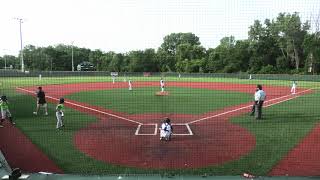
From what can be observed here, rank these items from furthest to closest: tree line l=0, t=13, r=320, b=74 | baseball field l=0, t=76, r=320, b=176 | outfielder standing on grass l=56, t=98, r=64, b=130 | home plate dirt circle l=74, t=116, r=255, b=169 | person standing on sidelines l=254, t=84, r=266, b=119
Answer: tree line l=0, t=13, r=320, b=74 < person standing on sidelines l=254, t=84, r=266, b=119 < outfielder standing on grass l=56, t=98, r=64, b=130 < home plate dirt circle l=74, t=116, r=255, b=169 < baseball field l=0, t=76, r=320, b=176

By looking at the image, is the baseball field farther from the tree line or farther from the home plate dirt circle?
the tree line

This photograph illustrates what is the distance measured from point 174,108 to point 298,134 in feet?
23.7

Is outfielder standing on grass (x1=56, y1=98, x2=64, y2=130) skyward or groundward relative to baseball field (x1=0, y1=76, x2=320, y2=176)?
skyward

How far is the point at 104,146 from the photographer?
1009cm

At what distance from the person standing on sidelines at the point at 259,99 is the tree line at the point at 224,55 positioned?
23.7 ft

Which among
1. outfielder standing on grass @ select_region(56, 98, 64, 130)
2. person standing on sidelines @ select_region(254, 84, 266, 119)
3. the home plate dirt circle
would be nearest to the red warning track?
the home plate dirt circle

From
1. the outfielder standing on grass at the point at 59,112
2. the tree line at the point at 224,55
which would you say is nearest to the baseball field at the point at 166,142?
the outfielder standing on grass at the point at 59,112

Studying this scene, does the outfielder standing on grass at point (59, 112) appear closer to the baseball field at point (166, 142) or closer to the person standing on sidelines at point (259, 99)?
the baseball field at point (166, 142)

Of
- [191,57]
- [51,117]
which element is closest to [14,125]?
[51,117]

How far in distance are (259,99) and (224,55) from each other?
50.7 ft

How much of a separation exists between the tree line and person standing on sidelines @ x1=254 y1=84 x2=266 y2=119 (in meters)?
7.22

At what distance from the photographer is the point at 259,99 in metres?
14.2

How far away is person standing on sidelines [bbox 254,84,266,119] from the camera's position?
14078mm

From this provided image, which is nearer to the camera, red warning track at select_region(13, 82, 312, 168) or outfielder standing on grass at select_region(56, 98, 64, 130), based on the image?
red warning track at select_region(13, 82, 312, 168)
